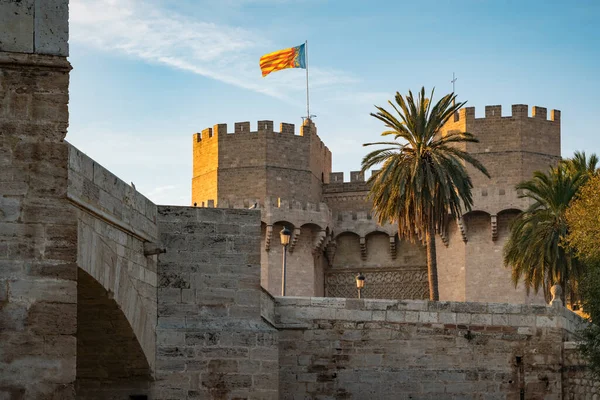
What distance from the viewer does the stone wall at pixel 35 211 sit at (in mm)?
8375

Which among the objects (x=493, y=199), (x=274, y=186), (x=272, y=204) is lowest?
(x=272, y=204)

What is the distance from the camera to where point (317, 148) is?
47.0m

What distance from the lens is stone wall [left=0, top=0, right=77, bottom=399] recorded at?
330 inches

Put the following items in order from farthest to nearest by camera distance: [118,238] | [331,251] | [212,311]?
[331,251], [212,311], [118,238]

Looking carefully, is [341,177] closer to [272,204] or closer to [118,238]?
[272,204]

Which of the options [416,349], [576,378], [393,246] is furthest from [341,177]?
[416,349]

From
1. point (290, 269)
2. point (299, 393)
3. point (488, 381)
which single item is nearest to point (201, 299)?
point (299, 393)

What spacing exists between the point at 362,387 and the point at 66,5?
1081 cm

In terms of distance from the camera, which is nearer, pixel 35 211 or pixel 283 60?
pixel 35 211

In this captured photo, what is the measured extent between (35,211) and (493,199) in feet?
112

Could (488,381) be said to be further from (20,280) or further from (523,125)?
(523,125)

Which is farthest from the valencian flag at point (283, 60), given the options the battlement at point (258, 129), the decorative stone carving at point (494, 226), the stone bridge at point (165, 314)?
the stone bridge at point (165, 314)

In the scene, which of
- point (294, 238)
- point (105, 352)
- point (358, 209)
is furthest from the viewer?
point (358, 209)

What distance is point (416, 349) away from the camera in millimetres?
18609
